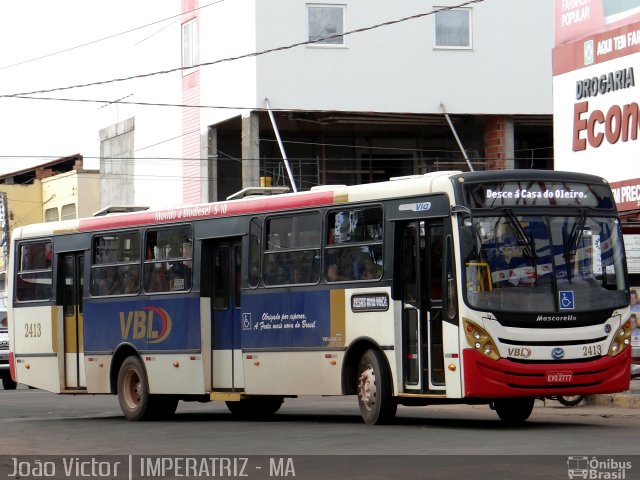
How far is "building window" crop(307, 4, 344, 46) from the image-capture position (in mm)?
42562

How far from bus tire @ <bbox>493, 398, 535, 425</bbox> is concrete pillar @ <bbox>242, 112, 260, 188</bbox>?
25077 mm

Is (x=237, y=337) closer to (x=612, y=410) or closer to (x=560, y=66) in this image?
(x=612, y=410)

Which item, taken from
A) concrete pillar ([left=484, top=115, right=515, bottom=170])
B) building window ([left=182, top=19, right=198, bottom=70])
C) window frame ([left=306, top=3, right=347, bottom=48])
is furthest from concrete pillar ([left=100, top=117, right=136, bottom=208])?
concrete pillar ([left=484, top=115, right=515, bottom=170])

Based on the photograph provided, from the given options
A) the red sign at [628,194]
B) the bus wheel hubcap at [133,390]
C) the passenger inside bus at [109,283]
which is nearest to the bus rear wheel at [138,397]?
the bus wheel hubcap at [133,390]

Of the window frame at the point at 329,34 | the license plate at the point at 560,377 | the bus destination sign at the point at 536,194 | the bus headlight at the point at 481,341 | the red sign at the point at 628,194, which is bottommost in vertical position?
the license plate at the point at 560,377

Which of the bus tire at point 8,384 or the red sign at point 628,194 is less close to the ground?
the red sign at point 628,194

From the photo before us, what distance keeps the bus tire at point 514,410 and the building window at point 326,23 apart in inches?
1037

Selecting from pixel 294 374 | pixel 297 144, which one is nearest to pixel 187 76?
pixel 297 144

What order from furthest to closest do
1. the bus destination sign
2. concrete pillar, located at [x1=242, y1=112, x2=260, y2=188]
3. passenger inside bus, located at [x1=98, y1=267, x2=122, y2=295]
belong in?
concrete pillar, located at [x1=242, y1=112, x2=260, y2=188], passenger inside bus, located at [x1=98, y1=267, x2=122, y2=295], the bus destination sign

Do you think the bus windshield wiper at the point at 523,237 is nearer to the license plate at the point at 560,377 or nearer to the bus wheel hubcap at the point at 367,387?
the license plate at the point at 560,377

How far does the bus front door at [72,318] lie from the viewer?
22.0 meters

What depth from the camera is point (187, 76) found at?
46562 mm

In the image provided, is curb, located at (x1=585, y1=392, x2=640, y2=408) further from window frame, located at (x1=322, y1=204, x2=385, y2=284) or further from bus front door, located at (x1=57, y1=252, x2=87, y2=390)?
bus front door, located at (x1=57, y1=252, x2=87, y2=390)

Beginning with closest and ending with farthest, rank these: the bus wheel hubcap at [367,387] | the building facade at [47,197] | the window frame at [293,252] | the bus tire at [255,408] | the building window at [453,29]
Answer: the bus wheel hubcap at [367,387], the window frame at [293,252], the bus tire at [255,408], the building window at [453,29], the building facade at [47,197]
